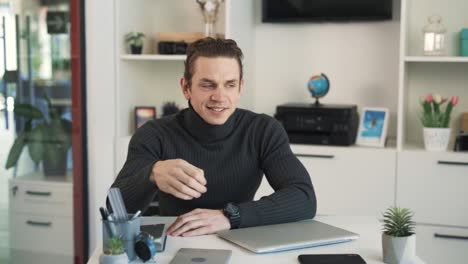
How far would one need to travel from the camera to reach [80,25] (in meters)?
3.53

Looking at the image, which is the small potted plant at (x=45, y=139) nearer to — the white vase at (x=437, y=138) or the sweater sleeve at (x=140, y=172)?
the sweater sleeve at (x=140, y=172)

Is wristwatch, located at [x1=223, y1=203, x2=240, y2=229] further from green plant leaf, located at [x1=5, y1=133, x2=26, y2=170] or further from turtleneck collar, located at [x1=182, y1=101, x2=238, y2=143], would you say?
green plant leaf, located at [x1=5, y1=133, x2=26, y2=170]

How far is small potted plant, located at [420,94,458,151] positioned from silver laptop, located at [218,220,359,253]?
1.54 meters

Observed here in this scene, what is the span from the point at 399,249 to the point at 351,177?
1.79 m

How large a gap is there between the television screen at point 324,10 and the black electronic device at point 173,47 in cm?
46

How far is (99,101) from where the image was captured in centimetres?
360

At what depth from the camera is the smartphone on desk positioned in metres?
1.58

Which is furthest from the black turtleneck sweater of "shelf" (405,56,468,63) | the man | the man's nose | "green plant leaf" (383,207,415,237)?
"shelf" (405,56,468,63)

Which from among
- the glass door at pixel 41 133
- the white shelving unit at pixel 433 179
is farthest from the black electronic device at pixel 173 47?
the white shelving unit at pixel 433 179

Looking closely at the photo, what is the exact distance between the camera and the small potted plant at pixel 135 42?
366 cm

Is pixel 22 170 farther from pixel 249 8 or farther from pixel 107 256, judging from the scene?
pixel 107 256

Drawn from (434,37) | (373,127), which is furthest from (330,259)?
(434,37)

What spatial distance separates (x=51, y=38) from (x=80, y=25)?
0.58 ft

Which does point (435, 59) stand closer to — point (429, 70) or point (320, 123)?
point (429, 70)
